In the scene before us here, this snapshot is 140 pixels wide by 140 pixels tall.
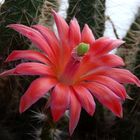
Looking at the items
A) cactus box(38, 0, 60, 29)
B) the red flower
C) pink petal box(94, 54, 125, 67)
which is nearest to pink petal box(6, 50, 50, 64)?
the red flower

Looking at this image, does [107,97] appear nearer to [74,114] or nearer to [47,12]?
[74,114]

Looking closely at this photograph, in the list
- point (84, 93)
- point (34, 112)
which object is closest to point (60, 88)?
point (84, 93)

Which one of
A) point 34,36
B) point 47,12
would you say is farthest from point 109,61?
point 47,12

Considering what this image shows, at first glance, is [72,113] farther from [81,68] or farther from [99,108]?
[99,108]

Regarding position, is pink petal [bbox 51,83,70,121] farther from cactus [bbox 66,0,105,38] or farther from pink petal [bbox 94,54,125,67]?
cactus [bbox 66,0,105,38]

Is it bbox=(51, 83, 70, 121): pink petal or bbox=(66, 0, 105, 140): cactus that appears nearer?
bbox=(51, 83, 70, 121): pink petal

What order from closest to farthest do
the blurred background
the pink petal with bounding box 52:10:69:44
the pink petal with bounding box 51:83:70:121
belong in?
the pink petal with bounding box 51:83:70:121 < the pink petal with bounding box 52:10:69:44 < the blurred background

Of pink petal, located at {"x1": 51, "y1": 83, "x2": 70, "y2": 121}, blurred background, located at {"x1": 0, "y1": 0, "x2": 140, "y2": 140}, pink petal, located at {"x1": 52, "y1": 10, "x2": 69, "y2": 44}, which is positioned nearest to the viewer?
pink petal, located at {"x1": 51, "y1": 83, "x2": 70, "y2": 121}
